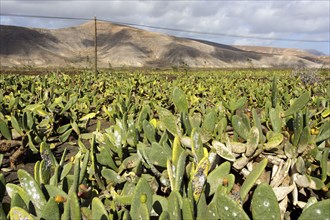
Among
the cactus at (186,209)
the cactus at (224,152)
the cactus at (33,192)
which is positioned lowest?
the cactus at (33,192)

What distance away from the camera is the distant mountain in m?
92.1

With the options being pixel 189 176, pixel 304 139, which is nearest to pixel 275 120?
pixel 304 139

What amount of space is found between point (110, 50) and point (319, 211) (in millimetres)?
109331

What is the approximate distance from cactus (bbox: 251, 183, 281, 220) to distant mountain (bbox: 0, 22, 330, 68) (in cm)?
8500

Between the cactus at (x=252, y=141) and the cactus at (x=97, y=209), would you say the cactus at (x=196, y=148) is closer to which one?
the cactus at (x=252, y=141)

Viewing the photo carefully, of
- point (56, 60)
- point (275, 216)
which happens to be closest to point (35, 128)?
point (275, 216)

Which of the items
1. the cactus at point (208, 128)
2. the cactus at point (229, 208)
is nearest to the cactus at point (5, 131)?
the cactus at point (208, 128)

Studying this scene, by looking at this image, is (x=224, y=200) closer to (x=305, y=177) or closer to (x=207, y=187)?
(x=207, y=187)

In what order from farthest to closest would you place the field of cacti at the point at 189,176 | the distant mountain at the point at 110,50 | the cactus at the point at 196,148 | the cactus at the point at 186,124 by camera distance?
the distant mountain at the point at 110,50 < the cactus at the point at 186,124 < the cactus at the point at 196,148 < the field of cacti at the point at 189,176

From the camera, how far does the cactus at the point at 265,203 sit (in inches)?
49.2

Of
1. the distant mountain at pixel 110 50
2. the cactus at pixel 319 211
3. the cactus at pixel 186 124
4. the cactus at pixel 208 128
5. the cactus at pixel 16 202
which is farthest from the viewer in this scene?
the distant mountain at pixel 110 50

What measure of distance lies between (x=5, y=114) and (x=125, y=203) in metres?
4.18

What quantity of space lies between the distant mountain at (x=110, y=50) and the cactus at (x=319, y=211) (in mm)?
85006

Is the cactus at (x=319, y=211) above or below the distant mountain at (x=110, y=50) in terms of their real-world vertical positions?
below
